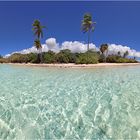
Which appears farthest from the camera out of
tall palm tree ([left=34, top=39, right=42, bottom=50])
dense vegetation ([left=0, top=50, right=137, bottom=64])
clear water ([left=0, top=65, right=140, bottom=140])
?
tall palm tree ([left=34, top=39, right=42, bottom=50])

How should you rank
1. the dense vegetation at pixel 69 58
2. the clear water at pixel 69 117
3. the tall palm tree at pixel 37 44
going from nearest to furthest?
1. the clear water at pixel 69 117
2. the dense vegetation at pixel 69 58
3. the tall palm tree at pixel 37 44

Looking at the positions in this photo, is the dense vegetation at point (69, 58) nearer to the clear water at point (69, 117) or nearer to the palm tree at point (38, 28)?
the palm tree at point (38, 28)

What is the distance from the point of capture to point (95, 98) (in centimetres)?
810

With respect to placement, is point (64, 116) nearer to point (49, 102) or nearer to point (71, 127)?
point (71, 127)

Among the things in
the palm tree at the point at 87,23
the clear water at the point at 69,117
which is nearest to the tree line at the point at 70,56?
the palm tree at the point at 87,23

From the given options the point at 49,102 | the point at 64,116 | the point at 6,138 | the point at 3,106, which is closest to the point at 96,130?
the point at 64,116

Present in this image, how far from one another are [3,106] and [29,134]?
8.32 ft

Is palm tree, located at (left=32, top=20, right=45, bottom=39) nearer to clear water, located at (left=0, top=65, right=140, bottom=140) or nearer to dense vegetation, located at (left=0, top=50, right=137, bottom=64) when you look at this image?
dense vegetation, located at (left=0, top=50, right=137, bottom=64)

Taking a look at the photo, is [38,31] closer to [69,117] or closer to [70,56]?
[70,56]

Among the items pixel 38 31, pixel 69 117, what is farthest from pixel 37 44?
pixel 69 117

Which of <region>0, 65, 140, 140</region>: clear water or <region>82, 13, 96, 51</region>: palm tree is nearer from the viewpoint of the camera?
<region>0, 65, 140, 140</region>: clear water

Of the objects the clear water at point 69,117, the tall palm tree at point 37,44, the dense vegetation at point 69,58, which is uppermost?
the tall palm tree at point 37,44

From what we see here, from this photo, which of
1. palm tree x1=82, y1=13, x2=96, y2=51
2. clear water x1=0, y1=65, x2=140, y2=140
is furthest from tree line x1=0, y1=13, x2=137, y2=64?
clear water x1=0, y1=65, x2=140, y2=140

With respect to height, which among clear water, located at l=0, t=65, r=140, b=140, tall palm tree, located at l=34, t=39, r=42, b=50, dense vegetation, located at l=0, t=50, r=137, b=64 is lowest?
clear water, located at l=0, t=65, r=140, b=140
